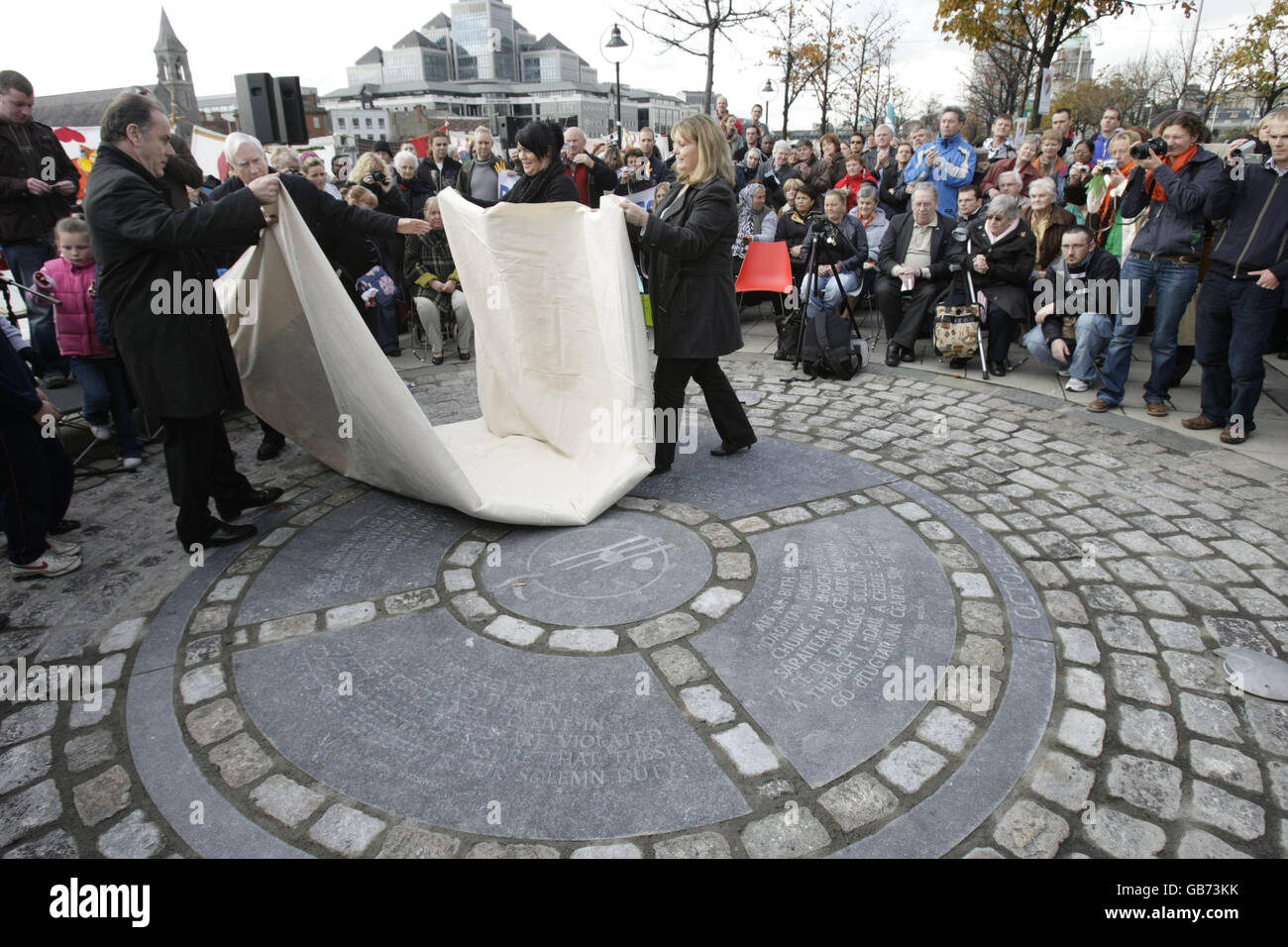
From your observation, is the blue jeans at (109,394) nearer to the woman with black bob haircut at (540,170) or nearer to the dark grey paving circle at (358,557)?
the dark grey paving circle at (358,557)

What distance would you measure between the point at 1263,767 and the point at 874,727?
125 cm

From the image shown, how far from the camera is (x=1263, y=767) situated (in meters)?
2.53

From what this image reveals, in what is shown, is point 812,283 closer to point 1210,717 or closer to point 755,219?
point 755,219

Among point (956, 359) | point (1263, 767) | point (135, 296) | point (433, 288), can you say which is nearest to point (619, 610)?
point (1263, 767)

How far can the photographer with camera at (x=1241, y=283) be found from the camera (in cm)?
496

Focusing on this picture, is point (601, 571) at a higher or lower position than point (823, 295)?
lower

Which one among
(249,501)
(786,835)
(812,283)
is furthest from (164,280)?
(812,283)

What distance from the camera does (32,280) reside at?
6.15 meters

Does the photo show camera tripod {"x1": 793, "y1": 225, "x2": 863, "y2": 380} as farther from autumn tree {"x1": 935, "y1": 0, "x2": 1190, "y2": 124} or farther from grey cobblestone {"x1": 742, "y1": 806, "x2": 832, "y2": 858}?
autumn tree {"x1": 935, "y1": 0, "x2": 1190, "y2": 124}

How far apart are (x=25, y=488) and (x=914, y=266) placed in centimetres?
742

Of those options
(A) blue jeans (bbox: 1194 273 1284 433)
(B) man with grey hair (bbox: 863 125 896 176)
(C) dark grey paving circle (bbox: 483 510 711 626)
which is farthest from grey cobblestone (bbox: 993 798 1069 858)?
(B) man with grey hair (bbox: 863 125 896 176)

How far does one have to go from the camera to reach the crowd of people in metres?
3.79
